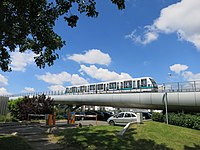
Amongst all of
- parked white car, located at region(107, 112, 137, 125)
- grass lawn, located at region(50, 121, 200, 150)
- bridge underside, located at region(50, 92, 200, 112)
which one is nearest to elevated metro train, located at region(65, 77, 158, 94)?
bridge underside, located at region(50, 92, 200, 112)

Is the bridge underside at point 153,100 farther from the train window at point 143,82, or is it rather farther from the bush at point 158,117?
the train window at point 143,82

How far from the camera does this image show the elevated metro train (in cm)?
3431

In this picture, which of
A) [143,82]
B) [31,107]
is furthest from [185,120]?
[31,107]

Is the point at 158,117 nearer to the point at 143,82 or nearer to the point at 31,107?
the point at 143,82

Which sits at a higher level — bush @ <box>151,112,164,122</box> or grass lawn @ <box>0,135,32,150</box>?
bush @ <box>151,112,164,122</box>

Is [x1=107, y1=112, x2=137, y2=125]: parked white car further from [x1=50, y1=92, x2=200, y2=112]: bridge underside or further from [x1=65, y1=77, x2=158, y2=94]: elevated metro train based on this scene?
[x1=65, y1=77, x2=158, y2=94]: elevated metro train

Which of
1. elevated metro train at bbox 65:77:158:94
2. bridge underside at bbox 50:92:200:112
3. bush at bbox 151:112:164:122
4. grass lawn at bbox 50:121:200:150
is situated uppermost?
elevated metro train at bbox 65:77:158:94

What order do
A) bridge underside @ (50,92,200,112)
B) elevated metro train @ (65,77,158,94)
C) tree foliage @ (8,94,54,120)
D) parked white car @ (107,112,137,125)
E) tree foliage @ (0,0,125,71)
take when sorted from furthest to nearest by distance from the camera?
elevated metro train @ (65,77,158,94) → tree foliage @ (8,94,54,120) → bridge underside @ (50,92,200,112) → parked white car @ (107,112,137,125) → tree foliage @ (0,0,125,71)

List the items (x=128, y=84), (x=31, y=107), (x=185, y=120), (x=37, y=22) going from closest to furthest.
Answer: (x=37, y=22) < (x=185, y=120) < (x=31, y=107) < (x=128, y=84)

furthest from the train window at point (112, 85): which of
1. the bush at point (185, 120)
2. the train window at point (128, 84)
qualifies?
the bush at point (185, 120)

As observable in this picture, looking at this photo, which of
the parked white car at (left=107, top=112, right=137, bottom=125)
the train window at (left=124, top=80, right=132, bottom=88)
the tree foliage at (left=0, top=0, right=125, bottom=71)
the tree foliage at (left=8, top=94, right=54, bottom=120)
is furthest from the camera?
the train window at (left=124, top=80, right=132, bottom=88)

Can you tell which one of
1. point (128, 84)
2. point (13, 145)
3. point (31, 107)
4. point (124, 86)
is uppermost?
point (128, 84)

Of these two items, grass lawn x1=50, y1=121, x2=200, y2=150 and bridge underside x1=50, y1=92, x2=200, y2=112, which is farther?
bridge underside x1=50, y1=92, x2=200, y2=112

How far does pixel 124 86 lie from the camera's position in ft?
129
